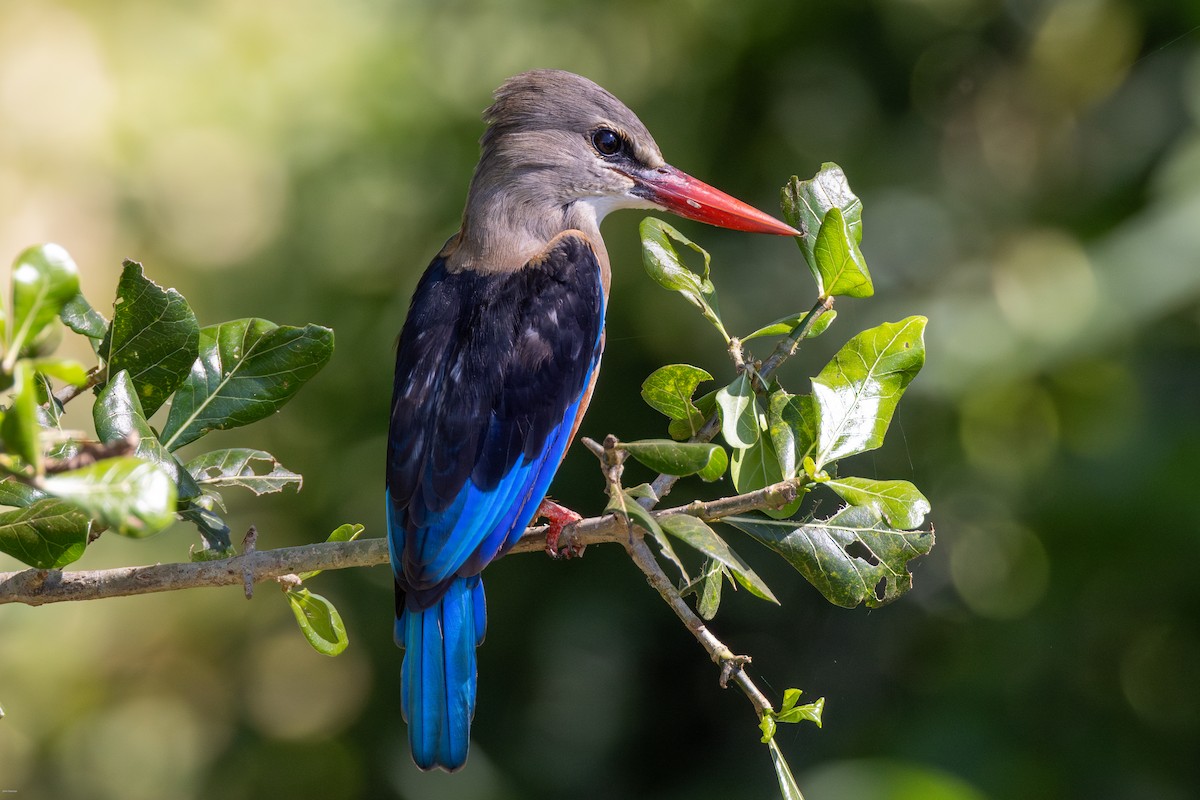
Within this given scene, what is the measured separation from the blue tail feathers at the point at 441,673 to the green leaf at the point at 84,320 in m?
0.66

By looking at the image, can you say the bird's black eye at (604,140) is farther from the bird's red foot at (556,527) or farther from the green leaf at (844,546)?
the green leaf at (844,546)

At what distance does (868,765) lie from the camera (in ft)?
8.23

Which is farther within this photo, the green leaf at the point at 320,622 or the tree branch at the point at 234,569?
the green leaf at the point at 320,622

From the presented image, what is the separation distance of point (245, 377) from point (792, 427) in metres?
0.74

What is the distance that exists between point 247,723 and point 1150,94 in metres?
3.00

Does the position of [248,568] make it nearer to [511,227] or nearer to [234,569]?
[234,569]

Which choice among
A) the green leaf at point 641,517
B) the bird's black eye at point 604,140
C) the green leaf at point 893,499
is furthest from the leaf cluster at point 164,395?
the bird's black eye at point 604,140

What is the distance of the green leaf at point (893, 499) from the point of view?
1454 mm

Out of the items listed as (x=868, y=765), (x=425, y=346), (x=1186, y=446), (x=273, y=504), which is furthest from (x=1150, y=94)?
A: (x=273, y=504)

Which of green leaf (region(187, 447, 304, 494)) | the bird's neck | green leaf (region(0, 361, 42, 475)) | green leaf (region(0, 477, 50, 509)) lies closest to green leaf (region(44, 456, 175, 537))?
green leaf (region(0, 361, 42, 475))

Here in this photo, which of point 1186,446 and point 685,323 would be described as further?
point 685,323

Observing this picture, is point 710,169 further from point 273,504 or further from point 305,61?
point 273,504

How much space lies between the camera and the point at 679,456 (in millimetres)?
1380

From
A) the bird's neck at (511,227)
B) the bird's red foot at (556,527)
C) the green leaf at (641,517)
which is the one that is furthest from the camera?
the bird's neck at (511,227)
